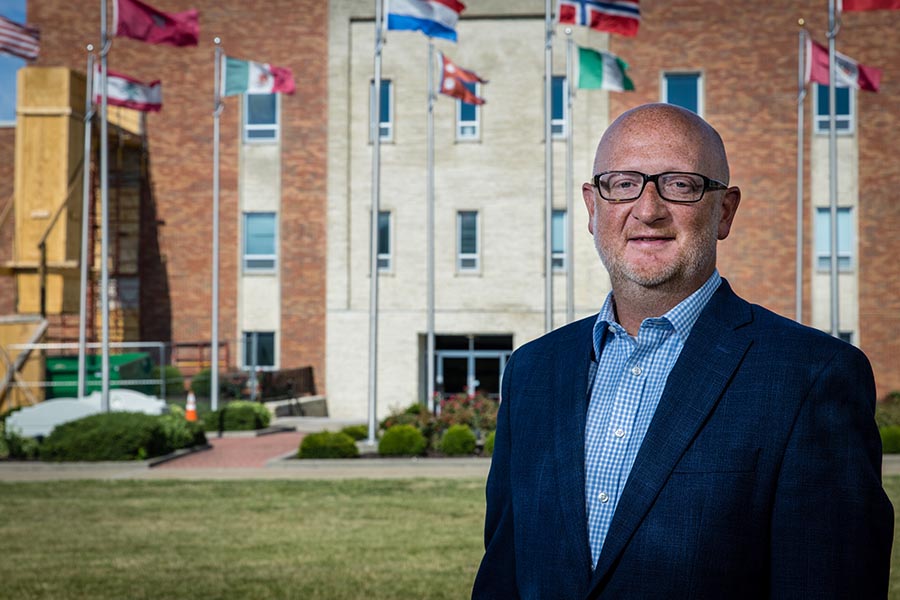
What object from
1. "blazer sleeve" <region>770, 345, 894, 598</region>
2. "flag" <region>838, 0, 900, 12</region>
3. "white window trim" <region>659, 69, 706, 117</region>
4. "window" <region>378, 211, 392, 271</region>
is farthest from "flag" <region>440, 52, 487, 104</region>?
"blazer sleeve" <region>770, 345, 894, 598</region>

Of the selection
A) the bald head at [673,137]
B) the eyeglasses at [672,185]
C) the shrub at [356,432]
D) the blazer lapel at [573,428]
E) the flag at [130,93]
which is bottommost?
the shrub at [356,432]

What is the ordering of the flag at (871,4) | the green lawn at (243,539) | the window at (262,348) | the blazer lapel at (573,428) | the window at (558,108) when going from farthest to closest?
the window at (262,348) < the window at (558,108) < the flag at (871,4) < the green lawn at (243,539) < the blazer lapel at (573,428)

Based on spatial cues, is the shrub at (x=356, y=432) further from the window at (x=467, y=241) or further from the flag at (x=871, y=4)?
the flag at (x=871, y=4)

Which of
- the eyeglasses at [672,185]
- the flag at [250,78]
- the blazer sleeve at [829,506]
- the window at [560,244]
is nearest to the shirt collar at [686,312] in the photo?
the eyeglasses at [672,185]

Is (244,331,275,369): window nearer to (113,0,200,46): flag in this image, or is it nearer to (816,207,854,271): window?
(113,0,200,46): flag

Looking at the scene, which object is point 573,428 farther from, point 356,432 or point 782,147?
point 782,147

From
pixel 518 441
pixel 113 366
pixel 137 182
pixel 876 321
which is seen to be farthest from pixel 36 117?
pixel 518 441

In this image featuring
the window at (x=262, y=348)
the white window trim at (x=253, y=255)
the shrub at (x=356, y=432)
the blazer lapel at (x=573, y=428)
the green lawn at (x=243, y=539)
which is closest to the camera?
→ the blazer lapel at (x=573, y=428)

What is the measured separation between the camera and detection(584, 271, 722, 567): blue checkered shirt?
2.71 m

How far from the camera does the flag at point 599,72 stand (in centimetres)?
2428

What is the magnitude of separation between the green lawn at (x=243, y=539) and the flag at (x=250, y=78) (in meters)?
12.6

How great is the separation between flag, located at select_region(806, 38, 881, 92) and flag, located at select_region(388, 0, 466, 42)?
9.36 meters

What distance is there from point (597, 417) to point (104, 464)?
18.7m

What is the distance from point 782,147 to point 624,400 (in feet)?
113
